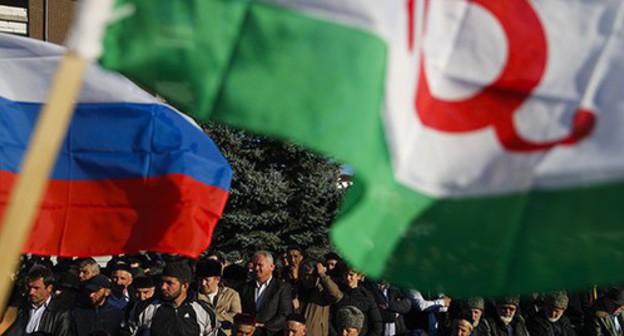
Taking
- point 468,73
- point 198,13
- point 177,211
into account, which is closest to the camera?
point 198,13

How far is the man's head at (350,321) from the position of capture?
8258 millimetres

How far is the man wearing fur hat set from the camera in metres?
9.59

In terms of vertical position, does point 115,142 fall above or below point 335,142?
below

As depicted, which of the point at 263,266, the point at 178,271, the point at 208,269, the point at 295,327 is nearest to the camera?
the point at 295,327

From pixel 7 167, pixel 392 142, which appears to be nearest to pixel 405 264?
pixel 392 142

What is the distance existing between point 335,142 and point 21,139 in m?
2.97

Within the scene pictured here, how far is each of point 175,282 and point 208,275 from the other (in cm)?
97

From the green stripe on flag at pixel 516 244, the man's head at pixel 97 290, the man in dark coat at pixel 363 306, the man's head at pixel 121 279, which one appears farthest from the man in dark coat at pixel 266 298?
the green stripe on flag at pixel 516 244

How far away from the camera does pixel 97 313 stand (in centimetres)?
898

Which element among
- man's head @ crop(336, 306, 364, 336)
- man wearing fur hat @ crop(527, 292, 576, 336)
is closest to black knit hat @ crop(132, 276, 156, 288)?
man's head @ crop(336, 306, 364, 336)

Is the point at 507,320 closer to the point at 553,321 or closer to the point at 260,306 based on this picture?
the point at 553,321

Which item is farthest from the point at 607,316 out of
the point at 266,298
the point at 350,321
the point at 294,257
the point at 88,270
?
the point at 88,270

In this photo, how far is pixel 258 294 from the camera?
945cm

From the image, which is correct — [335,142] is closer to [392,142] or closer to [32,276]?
[392,142]
